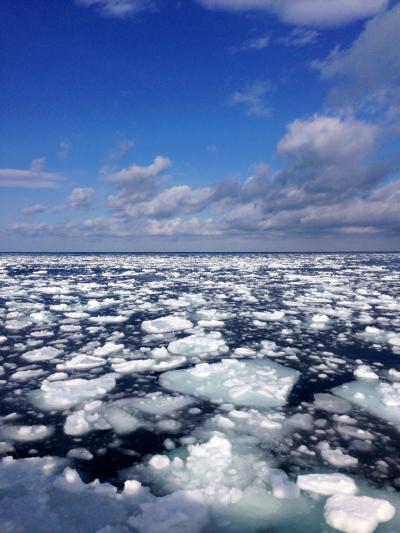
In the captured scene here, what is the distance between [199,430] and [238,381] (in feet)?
4.09

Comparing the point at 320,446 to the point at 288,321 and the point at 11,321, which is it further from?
the point at 11,321

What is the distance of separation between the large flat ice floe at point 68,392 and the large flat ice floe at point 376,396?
276cm

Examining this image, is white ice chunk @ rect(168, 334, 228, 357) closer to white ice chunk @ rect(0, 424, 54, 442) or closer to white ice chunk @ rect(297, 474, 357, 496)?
white ice chunk @ rect(0, 424, 54, 442)

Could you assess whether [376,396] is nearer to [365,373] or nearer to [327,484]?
[365,373]

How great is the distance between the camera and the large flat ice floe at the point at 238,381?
3.94m

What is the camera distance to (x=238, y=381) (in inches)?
171

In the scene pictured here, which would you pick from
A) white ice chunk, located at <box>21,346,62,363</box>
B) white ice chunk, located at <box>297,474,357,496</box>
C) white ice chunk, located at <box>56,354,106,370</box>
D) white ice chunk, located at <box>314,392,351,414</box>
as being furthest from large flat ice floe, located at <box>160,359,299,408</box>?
white ice chunk, located at <box>21,346,62,363</box>

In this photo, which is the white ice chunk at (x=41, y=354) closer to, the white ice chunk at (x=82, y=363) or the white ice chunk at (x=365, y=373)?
the white ice chunk at (x=82, y=363)

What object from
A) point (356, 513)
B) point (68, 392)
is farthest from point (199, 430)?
point (68, 392)

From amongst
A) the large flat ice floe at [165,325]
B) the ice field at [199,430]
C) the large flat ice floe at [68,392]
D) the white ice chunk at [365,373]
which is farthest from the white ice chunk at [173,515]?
the large flat ice floe at [165,325]

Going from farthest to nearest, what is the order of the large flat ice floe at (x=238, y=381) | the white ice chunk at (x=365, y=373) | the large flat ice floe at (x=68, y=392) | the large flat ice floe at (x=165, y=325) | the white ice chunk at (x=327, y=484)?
the large flat ice floe at (x=165, y=325), the white ice chunk at (x=365, y=373), the large flat ice floe at (x=238, y=381), the large flat ice floe at (x=68, y=392), the white ice chunk at (x=327, y=484)

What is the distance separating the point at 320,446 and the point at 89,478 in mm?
1873

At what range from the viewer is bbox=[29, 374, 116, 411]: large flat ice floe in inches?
147

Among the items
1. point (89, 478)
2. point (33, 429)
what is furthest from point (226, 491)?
point (33, 429)
